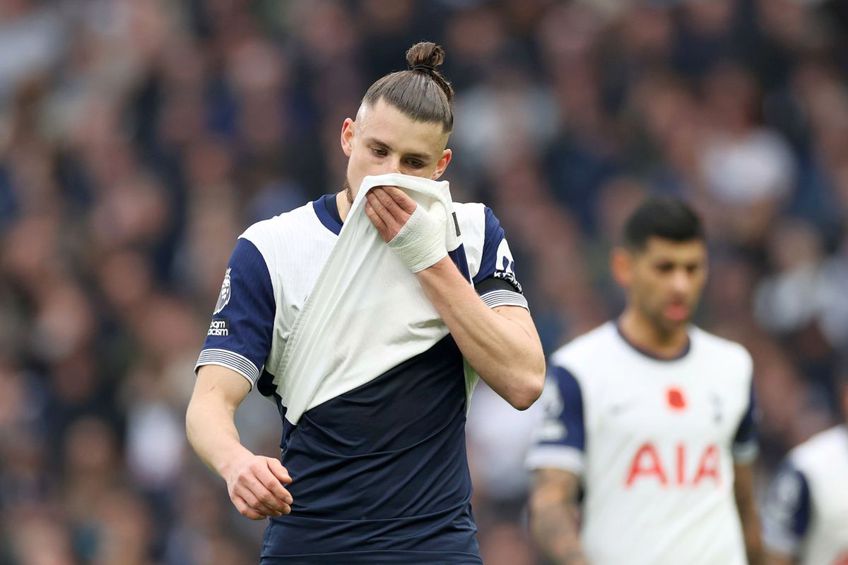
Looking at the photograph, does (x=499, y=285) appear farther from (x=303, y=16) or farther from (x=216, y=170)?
(x=303, y=16)

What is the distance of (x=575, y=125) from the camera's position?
38.8 feet

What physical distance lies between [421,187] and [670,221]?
8.28ft

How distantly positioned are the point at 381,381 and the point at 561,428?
203 centimetres

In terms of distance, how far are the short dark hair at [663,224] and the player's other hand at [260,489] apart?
9.82ft

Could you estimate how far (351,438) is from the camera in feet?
13.8

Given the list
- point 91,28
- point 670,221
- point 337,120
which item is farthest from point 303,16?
point 670,221

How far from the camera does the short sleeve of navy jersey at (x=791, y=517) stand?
22.2ft

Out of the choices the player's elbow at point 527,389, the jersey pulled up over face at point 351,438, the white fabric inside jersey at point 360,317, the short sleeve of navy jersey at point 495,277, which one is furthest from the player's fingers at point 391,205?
the player's elbow at point 527,389

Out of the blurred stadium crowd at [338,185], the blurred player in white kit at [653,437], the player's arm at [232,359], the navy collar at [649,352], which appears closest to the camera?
the player's arm at [232,359]

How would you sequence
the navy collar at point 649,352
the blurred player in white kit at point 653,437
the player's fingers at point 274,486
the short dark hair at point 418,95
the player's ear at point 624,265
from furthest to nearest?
the player's ear at point 624,265 < the navy collar at point 649,352 < the blurred player in white kit at point 653,437 < the short dark hair at point 418,95 < the player's fingers at point 274,486

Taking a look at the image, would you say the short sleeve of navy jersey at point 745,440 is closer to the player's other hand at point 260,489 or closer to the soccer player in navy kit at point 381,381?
the soccer player in navy kit at point 381,381

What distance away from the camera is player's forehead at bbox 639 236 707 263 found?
6430 mm

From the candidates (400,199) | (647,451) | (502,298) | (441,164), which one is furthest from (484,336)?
(647,451)

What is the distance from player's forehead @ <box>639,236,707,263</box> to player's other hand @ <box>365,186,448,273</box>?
2444 millimetres
